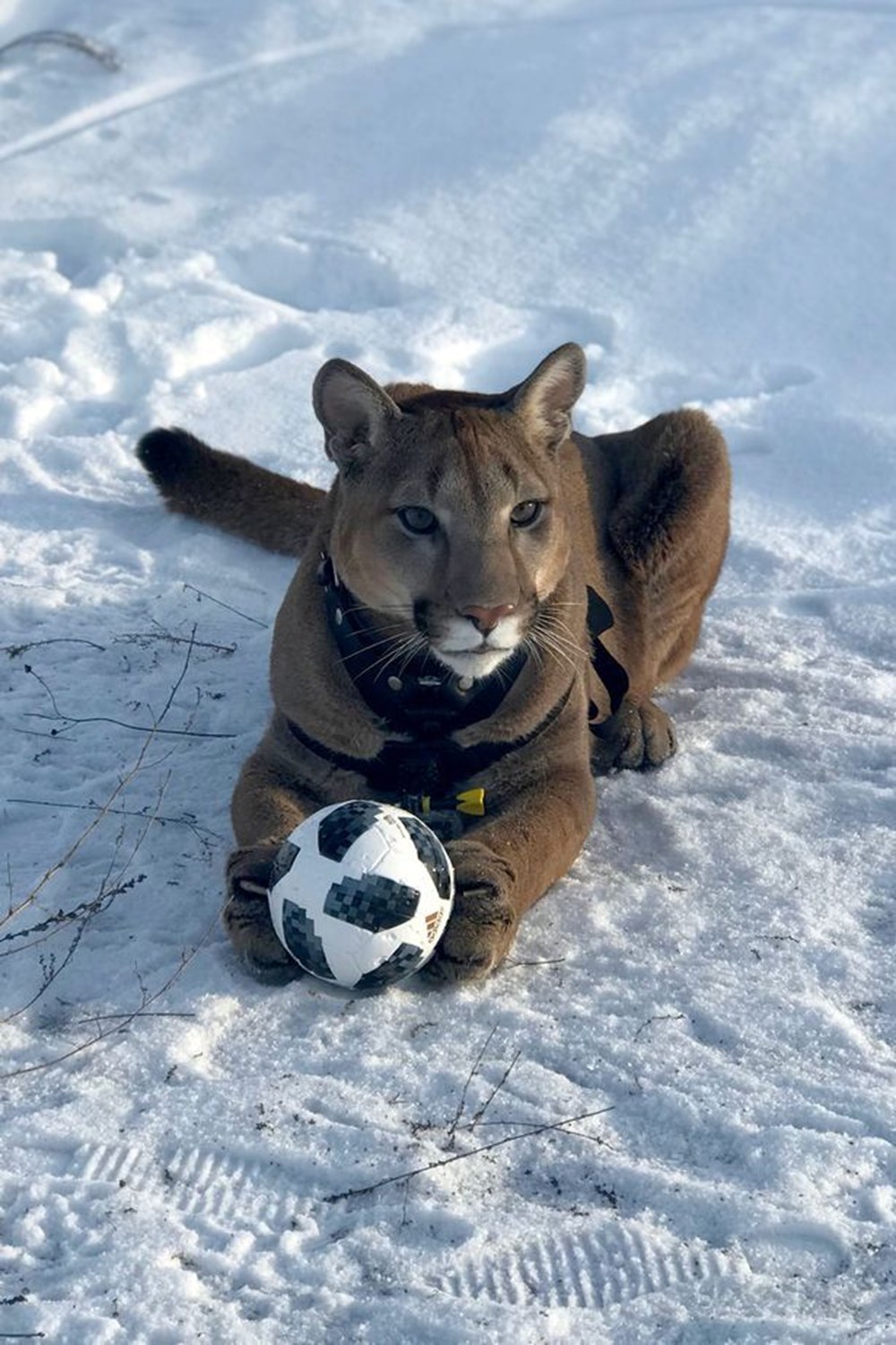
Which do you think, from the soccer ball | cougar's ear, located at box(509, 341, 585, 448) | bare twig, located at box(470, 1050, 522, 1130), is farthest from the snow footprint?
cougar's ear, located at box(509, 341, 585, 448)

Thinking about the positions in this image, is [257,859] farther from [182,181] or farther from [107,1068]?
[182,181]

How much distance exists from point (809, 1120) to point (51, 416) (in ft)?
16.1

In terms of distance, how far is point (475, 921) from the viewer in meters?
4.00

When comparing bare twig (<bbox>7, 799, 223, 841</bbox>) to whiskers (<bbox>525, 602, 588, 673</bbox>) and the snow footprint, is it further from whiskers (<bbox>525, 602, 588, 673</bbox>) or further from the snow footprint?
the snow footprint

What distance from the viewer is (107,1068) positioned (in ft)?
11.9

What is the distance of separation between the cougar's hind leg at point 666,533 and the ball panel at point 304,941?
2.11 meters

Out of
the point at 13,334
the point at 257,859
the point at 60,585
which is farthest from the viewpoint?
the point at 13,334

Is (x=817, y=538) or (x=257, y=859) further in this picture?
(x=817, y=538)

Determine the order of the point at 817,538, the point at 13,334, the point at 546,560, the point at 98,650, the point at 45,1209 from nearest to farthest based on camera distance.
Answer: the point at 45,1209 < the point at 546,560 < the point at 98,650 < the point at 817,538 < the point at 13,334

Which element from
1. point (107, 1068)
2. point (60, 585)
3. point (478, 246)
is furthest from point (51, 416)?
point (107, 1068)

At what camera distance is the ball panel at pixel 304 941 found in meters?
3.75

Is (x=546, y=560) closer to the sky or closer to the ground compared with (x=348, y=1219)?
closer to the sky

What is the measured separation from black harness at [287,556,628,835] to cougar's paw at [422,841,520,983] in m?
0.32

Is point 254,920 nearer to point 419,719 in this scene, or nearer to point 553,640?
point 419,719
